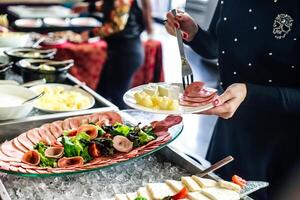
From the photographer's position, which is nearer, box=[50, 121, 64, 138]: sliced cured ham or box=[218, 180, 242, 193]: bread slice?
box=[218, 180, 242, 193]: bread slice

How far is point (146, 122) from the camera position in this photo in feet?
4.60

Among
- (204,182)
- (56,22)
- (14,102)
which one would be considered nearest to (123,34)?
(56,22)

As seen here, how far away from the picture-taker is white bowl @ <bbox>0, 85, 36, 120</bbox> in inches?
54.9

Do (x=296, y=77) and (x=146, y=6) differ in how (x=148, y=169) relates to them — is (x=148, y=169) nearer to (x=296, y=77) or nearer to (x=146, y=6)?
(x=296, y=77)

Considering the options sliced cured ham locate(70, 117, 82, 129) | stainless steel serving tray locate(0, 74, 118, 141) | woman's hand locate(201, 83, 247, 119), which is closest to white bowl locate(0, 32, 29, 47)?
stainless steel serving tray locate(0, 74, 118, 141)

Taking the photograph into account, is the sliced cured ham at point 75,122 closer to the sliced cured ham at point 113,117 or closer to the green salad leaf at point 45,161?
the sliced cured ham at point 113,117

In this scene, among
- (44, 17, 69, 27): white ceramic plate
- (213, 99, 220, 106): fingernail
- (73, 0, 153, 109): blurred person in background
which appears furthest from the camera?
(44, 17, 69, 27): white ceramic plate

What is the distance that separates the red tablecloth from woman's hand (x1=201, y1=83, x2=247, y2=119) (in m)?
2.10

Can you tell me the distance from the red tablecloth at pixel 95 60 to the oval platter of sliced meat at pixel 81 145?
193cm

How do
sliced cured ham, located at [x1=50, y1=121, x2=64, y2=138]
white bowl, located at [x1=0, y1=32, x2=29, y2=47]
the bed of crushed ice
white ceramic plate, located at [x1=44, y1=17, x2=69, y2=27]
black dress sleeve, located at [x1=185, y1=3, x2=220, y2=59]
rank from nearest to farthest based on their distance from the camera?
the bed of crushed ice → sliced cured ham, located at [x1=50, y1=121, x2=64, y2=138] → black dress sleeve, located at [x1=185, y1=3, x2=220, y2=59] → white bowl, located at [x1=0, y1=32, x2=29, y2=47] → white ceramic plate, located at [x1=44, y1=17, x2=69, y2=27]

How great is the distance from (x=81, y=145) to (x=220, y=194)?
0.40 metres

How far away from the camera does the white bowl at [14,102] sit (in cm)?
139

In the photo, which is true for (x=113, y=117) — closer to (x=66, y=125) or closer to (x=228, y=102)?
(x=66, y=125)

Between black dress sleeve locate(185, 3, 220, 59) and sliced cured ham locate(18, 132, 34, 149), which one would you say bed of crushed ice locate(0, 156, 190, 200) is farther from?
black dress sleeve locate(185, 3, 220, 59)
